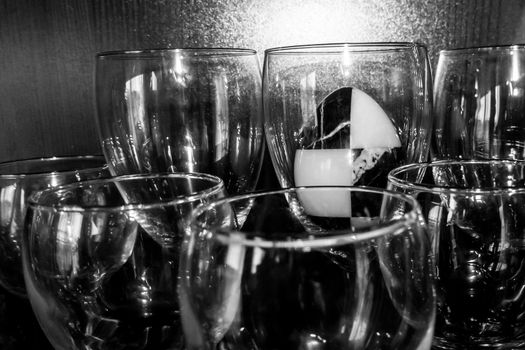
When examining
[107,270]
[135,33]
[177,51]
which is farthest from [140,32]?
[107,270]

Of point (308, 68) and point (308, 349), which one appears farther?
point (308, 68)

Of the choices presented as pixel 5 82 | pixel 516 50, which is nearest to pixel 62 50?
pixel 5 82

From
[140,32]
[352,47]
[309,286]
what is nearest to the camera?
[309,286]

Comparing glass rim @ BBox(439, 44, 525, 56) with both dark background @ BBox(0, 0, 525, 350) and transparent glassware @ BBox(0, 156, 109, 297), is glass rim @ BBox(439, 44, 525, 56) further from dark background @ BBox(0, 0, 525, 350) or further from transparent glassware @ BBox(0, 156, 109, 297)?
transparent glassware @ BBox(0, 156, 109, 297)

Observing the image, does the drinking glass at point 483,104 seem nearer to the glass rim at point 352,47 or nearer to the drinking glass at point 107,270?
the glass rim at point 352,47

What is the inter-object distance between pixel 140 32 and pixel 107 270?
0.26 meters

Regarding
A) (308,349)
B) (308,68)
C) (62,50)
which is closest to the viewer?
(308,349)

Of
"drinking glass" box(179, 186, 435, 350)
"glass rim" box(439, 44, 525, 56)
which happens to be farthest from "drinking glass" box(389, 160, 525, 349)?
"glass rim" box(439, 44, 525, 56)

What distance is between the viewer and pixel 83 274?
0.24m

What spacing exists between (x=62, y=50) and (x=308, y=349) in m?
0.38

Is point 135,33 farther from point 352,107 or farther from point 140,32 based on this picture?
point 352,107

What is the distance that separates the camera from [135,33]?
45cm

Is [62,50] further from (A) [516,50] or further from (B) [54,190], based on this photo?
(A) [516,50]

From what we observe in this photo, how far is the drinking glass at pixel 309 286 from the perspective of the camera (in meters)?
0.17
